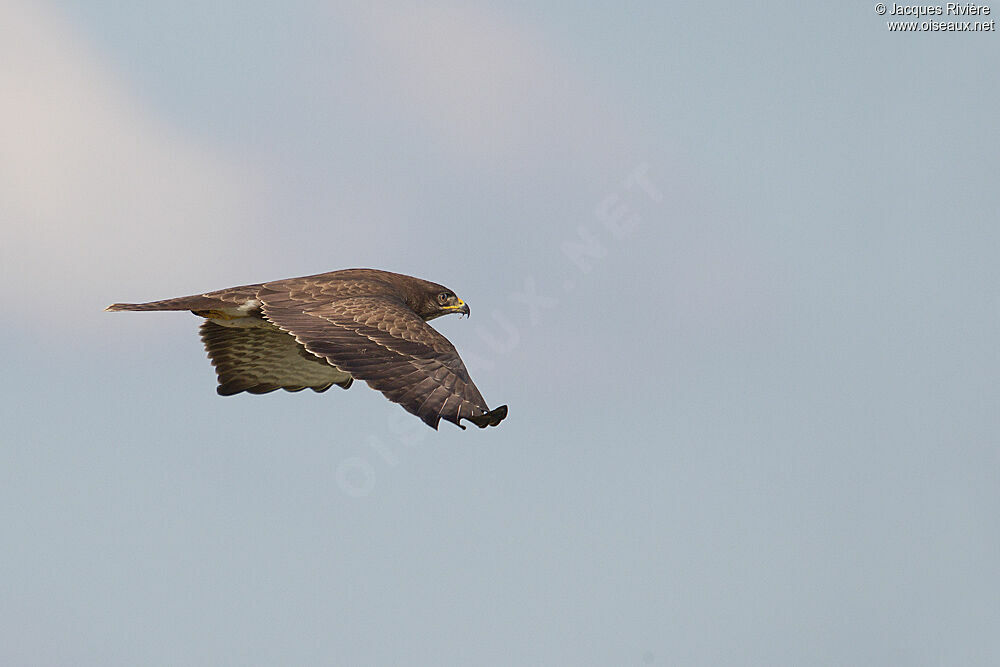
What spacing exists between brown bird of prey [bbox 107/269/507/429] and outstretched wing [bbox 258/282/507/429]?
1 centimetres

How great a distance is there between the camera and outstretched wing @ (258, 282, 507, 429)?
12680mm

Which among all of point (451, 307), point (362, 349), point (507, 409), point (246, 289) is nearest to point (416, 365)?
point (362, 349)

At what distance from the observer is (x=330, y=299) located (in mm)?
15219

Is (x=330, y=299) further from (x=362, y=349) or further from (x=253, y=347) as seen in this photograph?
(x=253, y=347)

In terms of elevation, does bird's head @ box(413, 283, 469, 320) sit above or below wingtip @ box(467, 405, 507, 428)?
above

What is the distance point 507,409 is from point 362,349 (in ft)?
7.22

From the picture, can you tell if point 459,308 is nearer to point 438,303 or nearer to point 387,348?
point 438,303

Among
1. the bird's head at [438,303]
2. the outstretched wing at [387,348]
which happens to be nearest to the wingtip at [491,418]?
the outstretched wing at [387,348]

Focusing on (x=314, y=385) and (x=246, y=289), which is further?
(x=314, y=385)

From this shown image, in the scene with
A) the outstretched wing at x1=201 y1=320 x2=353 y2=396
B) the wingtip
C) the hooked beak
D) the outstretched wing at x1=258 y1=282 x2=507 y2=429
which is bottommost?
the wingtip

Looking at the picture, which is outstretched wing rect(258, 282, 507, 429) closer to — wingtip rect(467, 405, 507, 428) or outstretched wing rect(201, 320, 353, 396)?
wingtip rect(467, 405, 507, 428)

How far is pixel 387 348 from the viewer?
45.0 ft

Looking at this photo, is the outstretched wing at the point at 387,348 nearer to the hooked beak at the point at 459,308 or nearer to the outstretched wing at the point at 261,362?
the outstretched wing at the point at 261,362

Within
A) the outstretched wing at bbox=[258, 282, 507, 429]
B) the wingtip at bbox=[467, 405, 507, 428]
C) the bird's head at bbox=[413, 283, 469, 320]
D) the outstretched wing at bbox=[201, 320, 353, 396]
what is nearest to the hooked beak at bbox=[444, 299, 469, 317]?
the bird's head at bbox=[413, 283, 469, 320]
